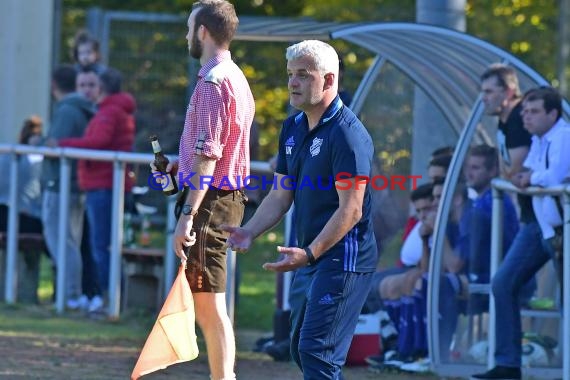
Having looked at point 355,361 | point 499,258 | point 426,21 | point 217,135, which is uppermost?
point 426,21

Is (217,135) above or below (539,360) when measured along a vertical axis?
above

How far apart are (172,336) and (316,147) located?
1365 mm

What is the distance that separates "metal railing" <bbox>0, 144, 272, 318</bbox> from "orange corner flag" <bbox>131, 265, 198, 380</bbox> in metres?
3.80

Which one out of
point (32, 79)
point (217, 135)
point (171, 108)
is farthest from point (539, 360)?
point (171, 108)

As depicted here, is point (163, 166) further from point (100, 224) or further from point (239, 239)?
point (100, 224)

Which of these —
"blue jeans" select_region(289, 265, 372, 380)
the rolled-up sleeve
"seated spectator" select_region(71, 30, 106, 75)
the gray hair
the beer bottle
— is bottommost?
"blue jeans" select_region(289, 265, 372, 380)

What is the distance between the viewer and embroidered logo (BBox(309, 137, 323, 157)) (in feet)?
20.7

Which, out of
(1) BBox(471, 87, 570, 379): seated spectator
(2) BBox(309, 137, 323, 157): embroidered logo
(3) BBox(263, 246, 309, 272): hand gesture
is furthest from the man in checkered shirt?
(1) BBox(471, 87, 570, 379): seated spectator

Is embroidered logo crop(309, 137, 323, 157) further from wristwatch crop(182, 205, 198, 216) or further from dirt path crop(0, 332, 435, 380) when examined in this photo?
dirt path crop(0, 332, 435, 380)

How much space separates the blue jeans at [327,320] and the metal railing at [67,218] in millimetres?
4686

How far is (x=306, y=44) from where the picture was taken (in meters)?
6.39

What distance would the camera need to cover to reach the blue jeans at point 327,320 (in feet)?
20.4

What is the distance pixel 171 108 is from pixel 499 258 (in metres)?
10.5

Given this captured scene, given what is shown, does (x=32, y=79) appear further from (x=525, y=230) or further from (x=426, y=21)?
(x=525, y=230)
